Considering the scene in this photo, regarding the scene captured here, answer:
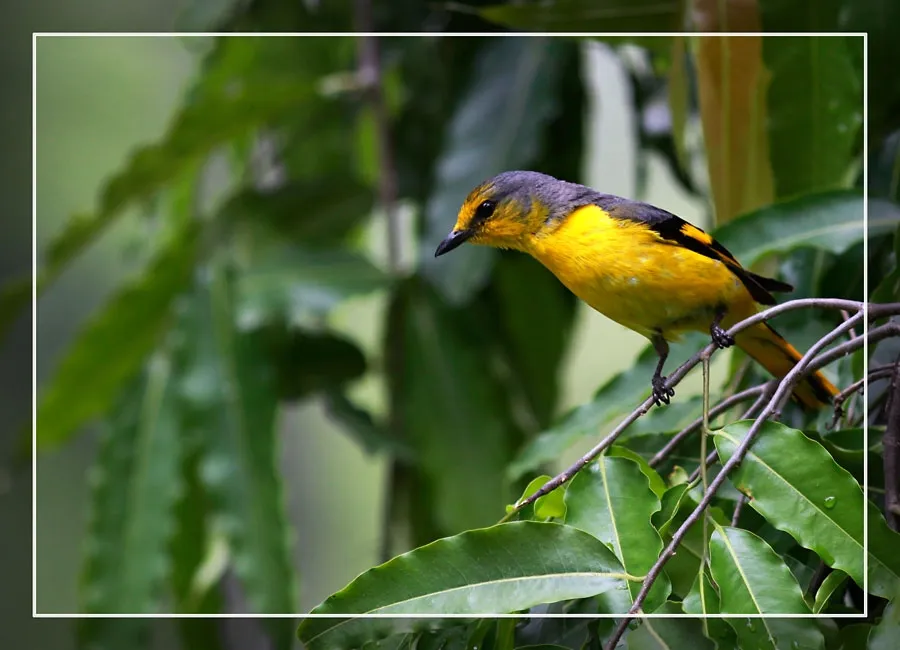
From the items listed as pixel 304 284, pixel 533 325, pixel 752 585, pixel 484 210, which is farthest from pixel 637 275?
pixel 304 284

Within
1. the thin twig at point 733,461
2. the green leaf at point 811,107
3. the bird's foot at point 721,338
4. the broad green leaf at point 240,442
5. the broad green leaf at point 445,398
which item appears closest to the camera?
the thin twig at point 733,461

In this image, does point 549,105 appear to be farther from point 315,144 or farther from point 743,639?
point 743,639

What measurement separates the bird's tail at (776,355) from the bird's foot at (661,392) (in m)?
0.07

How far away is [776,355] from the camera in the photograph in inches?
29.3

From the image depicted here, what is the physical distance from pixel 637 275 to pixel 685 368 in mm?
81

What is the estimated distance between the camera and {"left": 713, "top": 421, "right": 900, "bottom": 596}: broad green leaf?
2.08 feet

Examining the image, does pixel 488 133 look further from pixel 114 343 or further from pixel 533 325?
pixel 114 343

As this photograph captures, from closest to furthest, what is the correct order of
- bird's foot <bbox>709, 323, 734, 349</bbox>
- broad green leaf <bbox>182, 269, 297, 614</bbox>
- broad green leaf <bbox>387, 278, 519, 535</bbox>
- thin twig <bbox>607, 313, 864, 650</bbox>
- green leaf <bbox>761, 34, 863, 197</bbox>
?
thin twig <bbox>607, 313, 864, 650</bbox> < bird's foot <bbox>709, 323, 734, 349</bbox> < green leaf <bbox>761, 34, 863, 197</bbox> < broad green leaf <bbox>182, 269, 297, 614</bbox> < broad green leaf <bbox>387, 278, 519, 535</bbox>

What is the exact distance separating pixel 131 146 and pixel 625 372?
1.97 ft

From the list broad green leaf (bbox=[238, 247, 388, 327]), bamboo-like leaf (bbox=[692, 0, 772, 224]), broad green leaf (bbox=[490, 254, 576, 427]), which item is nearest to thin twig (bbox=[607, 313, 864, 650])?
bamboo-like leaf (bbox=[692, 0, 772, 224])

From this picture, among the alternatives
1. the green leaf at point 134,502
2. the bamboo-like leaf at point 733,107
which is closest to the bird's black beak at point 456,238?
the bamboo-like leaf at point 733,107

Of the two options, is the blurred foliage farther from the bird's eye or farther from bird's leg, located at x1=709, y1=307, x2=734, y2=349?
the bird's eye

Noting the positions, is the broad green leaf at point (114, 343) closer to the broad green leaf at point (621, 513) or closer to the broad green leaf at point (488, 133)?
the broad green leaf at point (488, 133)

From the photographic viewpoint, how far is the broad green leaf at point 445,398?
1086 mm
